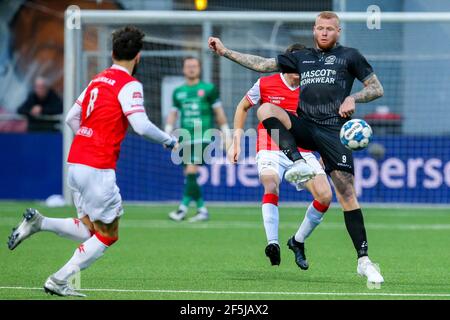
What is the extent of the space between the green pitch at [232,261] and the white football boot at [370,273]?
0.35 ft

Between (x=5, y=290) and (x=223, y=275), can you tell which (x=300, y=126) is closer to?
(x=223, y=275)

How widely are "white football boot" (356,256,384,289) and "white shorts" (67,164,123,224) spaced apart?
2.12 m

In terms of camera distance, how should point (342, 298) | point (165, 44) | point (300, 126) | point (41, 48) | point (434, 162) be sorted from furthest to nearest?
point (41, 48) → point (165, 44) → point (434, 162) → point (300, 126) → point (342, 298)

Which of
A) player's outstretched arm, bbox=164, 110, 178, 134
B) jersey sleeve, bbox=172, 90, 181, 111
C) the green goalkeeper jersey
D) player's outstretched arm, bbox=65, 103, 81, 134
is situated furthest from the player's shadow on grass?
jersey sleeve, bbox=172, 90, 181, 111

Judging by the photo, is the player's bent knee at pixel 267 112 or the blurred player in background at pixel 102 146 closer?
the blurred player in background at pixel 102 146

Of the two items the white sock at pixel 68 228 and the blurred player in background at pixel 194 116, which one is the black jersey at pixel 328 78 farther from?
the blurred player in background at pixel 194 116

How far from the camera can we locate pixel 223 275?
9359mm

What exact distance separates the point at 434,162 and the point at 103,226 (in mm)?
10641

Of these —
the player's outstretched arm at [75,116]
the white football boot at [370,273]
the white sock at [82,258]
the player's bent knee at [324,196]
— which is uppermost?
the player's outstretched arm at [75,116]

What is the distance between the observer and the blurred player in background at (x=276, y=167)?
31.9ft

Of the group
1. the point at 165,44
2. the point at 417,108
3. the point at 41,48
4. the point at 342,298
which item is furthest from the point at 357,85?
the point at 342,298

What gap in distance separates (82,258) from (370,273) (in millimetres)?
2344

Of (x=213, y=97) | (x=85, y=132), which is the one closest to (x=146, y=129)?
(x=85, y=132)

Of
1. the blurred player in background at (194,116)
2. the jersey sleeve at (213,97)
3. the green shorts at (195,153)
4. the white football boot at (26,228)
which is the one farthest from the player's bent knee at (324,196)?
the jersey sleeve at (213,97)
